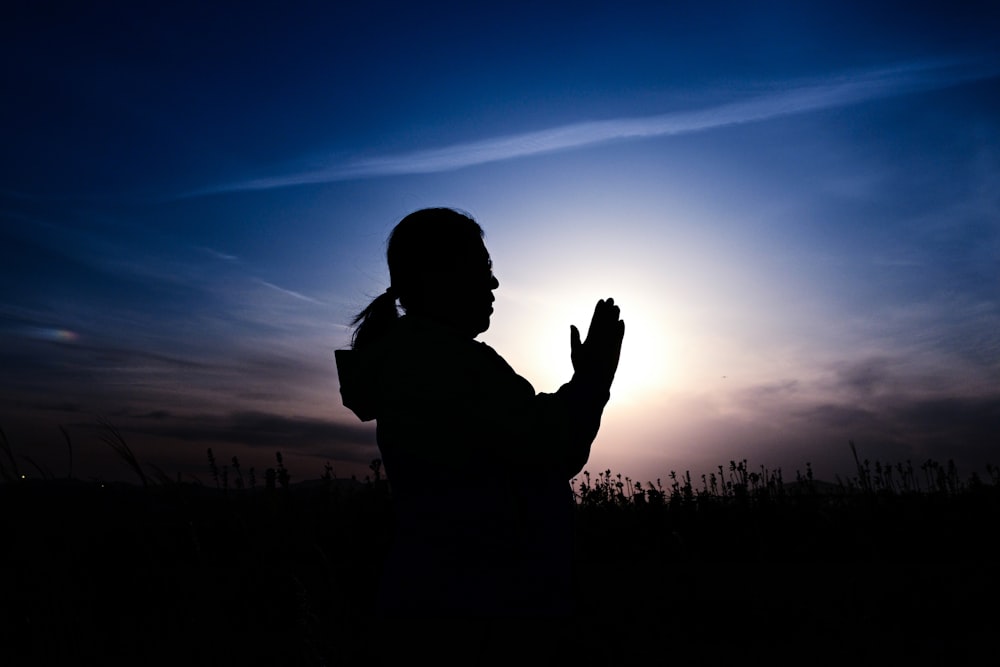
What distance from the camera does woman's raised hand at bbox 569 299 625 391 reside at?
2.00 m

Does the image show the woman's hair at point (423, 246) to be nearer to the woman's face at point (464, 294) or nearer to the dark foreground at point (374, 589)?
the woman's face at point (464, 294)

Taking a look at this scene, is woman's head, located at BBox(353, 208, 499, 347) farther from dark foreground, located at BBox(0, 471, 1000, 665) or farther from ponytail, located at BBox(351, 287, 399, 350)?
dark foreground, located at BBox(0, 471, 1000, 665)

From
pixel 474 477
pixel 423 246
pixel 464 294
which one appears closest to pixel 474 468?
pixel 474 477

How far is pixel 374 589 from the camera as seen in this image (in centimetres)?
589

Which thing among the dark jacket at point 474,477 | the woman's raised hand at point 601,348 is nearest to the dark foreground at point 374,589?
the dark jacket at point 474,477

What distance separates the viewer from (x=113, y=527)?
812 centimetres

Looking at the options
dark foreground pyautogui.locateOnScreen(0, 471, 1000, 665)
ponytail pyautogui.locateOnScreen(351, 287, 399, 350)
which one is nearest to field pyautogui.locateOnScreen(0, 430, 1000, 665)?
dark foreground pyautogui.locateOnScreen(0, 471, 1000, 665)

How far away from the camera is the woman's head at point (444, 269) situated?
6.71 feet

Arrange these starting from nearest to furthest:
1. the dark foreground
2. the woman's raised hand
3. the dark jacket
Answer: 1. the dark jacket
2. the woman's raised hand
3. the dark foreground

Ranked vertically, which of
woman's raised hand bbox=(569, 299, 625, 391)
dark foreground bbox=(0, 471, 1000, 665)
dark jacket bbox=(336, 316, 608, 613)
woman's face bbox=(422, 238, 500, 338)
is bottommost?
dark foreground bbox=(0, 471, 1000, 665)

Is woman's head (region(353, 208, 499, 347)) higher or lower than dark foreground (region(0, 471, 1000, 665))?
higher

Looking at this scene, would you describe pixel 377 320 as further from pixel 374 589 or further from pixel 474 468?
pixel 374 589

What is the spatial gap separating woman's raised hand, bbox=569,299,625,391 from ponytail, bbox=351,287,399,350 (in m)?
0.60

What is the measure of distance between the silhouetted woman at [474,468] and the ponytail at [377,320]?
231 mm
